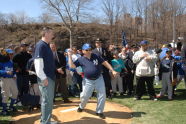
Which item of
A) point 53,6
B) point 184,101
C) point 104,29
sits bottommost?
point 184,101

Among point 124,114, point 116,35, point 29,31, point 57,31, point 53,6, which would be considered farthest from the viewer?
point 29,31

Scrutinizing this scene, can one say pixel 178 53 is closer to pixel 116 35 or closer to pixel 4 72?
pixel 4 72

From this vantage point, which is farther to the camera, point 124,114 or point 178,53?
point 178,53

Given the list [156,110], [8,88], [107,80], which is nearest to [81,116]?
[156,110]

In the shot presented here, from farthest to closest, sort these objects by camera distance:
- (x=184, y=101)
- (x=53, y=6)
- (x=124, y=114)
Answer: (x=53, y=6)
(x=184, y=101)
(x=124, y=114)

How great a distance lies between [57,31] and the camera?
123 feet

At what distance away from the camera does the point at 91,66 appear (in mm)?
6254

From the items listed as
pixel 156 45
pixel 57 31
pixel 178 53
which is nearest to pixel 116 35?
pixel 156 45

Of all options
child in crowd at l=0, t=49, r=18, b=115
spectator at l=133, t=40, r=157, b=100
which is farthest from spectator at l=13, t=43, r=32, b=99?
spectator at l=133, t=40, r=157, b=100

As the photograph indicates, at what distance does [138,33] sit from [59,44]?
11.6 metres

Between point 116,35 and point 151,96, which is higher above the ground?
point 116,35

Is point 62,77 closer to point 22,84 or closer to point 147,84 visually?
point 22,84

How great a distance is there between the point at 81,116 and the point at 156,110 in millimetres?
2269

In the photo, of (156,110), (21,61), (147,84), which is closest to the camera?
(156,110)
